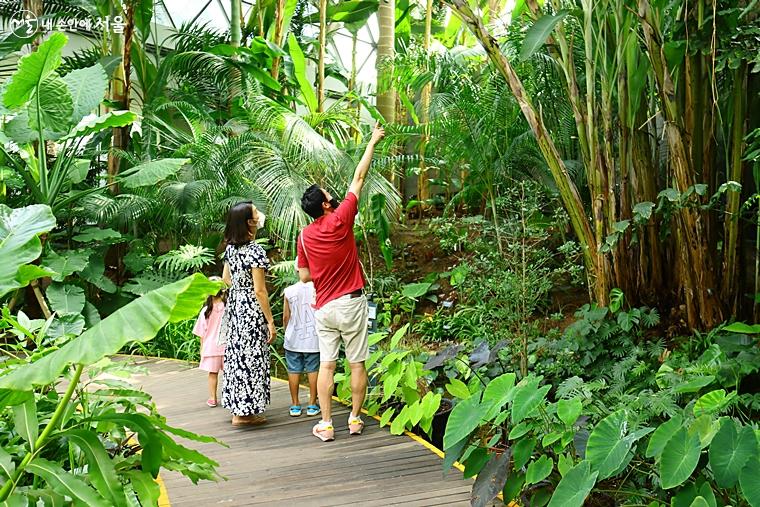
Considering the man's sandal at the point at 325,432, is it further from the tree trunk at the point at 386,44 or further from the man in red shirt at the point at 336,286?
the tree trunk at the point at 386,44

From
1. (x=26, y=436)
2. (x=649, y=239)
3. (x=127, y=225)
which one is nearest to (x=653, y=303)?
(x=649, y=239)

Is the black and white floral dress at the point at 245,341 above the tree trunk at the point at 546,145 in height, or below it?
below

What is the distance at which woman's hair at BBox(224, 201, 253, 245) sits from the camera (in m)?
4.74

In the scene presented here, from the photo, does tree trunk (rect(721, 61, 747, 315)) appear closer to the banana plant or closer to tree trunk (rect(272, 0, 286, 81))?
the banana plant

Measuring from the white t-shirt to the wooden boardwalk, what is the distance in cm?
46

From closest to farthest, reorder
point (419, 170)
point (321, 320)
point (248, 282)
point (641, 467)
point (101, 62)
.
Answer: point (641, 467) < point (321, 320) < point (248, 282) < point (101, 62) < point (419, 170)

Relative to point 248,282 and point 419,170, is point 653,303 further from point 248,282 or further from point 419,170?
point 419,170

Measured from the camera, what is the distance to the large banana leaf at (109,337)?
5.35 ft

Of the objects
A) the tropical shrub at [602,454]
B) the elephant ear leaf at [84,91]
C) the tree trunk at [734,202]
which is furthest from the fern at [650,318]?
the elephant ear leaf at [84,91]

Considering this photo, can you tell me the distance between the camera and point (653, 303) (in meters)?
5.32

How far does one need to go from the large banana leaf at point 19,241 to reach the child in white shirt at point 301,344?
2532mm

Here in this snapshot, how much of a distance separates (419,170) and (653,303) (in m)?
4.64

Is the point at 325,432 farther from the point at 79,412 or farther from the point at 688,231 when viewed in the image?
the point at 688,231

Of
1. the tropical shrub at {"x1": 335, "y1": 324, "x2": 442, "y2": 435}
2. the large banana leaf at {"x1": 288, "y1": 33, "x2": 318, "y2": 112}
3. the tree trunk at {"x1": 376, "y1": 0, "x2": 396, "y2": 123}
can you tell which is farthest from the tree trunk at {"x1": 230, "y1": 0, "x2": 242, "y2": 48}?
the tropical shrub at {"x1": 335, "y1": 324, "x2": 442, "y2": 435}
